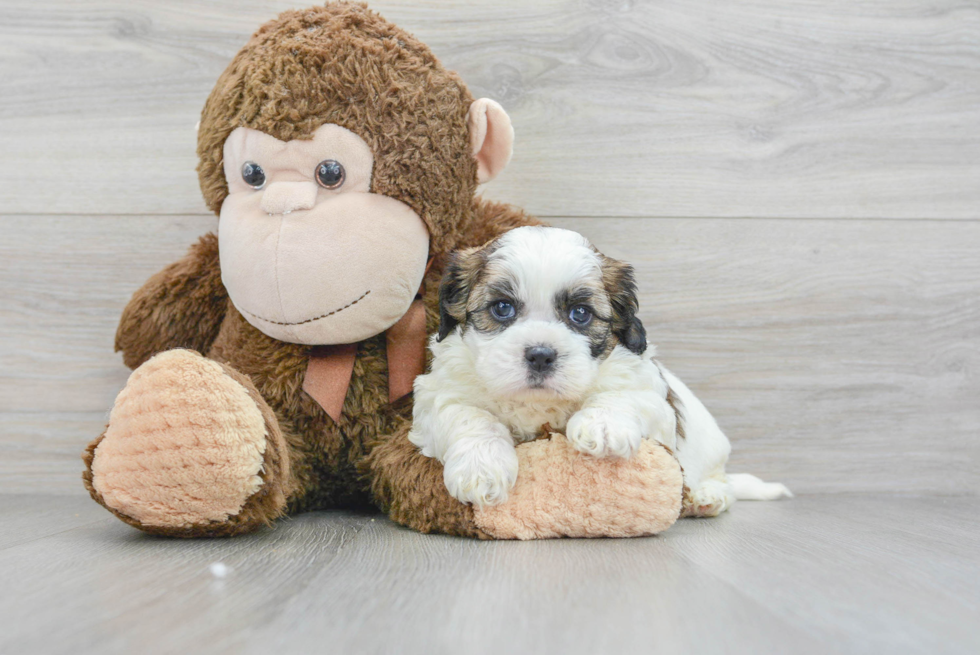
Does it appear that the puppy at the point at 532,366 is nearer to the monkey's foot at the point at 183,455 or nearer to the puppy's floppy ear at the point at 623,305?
the puppy's floppy ear at the point at 623,305

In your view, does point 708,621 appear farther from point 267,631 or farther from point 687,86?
point 687,86

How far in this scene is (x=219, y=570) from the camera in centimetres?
111

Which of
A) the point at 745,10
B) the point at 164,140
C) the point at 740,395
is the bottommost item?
the point at 740,395

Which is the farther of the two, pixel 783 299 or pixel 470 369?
pixel 783 299

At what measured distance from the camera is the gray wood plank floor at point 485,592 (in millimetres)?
857

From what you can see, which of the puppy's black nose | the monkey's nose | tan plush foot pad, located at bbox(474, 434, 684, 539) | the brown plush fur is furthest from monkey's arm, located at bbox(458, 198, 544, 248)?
tan plush foot pad, located at bbox(474, 434, 684, 539)

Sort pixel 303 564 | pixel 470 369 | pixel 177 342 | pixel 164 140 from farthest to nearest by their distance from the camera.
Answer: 1. pixel 164 140
2. pixel 177 342
3. pixel 470 369
4. pixel 303 564

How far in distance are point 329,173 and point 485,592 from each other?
2.84 ft

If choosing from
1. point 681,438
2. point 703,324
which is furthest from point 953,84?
point 681,438

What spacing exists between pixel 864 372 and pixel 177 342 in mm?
1736

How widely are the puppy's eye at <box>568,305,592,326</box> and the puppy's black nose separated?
0.40 ft

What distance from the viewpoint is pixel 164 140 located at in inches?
79.0

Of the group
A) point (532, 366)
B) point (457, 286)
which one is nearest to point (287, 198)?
point (457, 286)

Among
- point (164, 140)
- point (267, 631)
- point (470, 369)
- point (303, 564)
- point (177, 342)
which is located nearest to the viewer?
point (267, 631)
